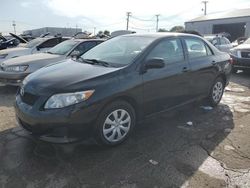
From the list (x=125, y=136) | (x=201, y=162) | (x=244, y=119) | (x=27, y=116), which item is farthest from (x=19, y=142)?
(x=244, y=119)

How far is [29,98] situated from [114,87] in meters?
1.14

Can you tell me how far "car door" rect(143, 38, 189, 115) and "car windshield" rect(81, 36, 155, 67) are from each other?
23 cm

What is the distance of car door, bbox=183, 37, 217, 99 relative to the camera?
467 centimetres

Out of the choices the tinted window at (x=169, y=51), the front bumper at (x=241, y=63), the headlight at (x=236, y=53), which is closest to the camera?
the tinted window at (x=169, y=51)

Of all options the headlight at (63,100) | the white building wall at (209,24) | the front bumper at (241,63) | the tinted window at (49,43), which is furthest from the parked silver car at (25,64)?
the white building wall at (209,24)

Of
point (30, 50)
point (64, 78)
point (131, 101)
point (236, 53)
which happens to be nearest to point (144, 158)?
point (131, 101)

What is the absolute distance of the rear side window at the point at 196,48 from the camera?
4686mm

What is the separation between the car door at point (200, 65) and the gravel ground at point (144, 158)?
68 centimetres

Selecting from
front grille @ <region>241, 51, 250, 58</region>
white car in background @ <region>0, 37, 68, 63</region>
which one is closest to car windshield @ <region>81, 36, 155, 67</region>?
white car in background @ <region>0, 37, 68, 63</region>

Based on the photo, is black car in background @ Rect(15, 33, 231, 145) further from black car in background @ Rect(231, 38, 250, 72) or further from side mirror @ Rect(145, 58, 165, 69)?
black car in background @ Rect(231, 38, 250, 72)

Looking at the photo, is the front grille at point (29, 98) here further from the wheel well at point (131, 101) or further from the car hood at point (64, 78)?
the wheel well at point (131, 101)

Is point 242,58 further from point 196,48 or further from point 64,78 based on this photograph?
point 64,78

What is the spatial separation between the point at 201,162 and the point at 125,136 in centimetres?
111

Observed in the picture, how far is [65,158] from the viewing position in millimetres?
3342
